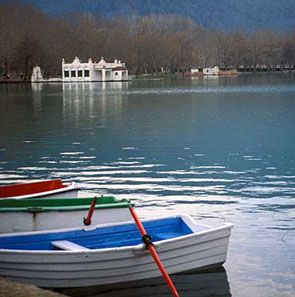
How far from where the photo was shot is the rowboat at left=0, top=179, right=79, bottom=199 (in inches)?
535

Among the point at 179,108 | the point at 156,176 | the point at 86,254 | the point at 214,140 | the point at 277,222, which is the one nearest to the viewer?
the point at 86,254

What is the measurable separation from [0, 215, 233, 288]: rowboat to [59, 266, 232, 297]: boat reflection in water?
0.37 ft

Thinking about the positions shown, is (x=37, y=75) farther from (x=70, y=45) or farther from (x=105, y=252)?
(x=105, y=252)

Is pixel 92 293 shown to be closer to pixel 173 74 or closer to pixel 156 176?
pixel 156 176

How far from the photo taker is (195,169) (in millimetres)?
22969

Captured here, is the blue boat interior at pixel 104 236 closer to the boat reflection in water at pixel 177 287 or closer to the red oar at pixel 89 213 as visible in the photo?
the red oar at pixel 89 213

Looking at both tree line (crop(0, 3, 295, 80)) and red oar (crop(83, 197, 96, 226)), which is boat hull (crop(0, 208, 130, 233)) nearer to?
red oar (crop(83, 197, 96, 226))

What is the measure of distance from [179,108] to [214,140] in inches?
837

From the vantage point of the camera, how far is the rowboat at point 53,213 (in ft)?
38.1

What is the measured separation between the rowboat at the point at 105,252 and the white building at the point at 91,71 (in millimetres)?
132727

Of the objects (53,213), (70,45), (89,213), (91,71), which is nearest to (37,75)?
(91,71)

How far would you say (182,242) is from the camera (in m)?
11.0

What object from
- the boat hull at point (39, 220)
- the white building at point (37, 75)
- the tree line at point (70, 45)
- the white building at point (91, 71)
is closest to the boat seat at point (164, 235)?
the boat hull at point (39, 220)

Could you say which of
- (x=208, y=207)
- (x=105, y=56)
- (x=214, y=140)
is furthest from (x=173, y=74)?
(x=208, y=207)
